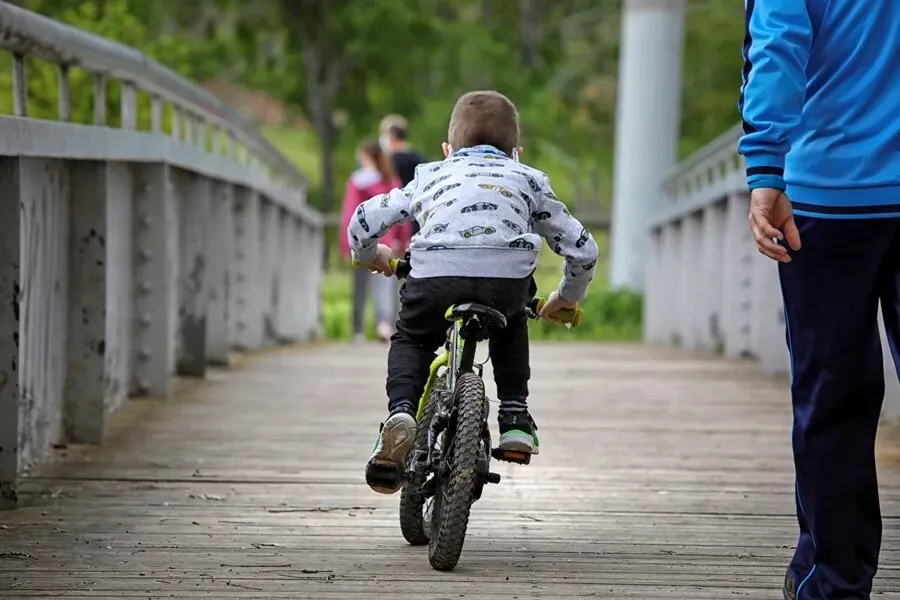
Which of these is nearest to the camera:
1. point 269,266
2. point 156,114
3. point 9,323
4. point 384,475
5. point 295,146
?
point 384,475

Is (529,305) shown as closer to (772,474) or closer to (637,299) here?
(772,474)

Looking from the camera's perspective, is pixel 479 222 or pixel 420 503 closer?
pixel 479 222

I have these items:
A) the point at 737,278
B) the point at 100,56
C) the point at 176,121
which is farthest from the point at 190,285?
the point at 737,278

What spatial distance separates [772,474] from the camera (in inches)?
251

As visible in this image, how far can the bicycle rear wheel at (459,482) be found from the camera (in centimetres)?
452

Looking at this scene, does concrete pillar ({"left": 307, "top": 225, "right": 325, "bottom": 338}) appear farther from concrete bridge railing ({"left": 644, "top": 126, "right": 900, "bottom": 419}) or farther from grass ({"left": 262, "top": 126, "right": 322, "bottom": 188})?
grass ({"left": 262, "top": 126, "right": 322, "bottom": 188})

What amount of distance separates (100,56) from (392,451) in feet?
8.35

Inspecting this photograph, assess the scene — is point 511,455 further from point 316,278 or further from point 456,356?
point 316,278

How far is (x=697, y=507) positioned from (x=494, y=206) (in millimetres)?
1484

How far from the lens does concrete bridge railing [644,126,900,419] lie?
10266mm

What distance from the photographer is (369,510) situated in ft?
18.1

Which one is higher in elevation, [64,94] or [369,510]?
[64,94]

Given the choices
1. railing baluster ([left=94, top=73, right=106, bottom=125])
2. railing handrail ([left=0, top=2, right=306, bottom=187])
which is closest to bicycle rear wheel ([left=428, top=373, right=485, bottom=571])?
railing handrail ([left=0, top=2, right=306, bottom=187])

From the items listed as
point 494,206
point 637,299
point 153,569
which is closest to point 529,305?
point 494,206
